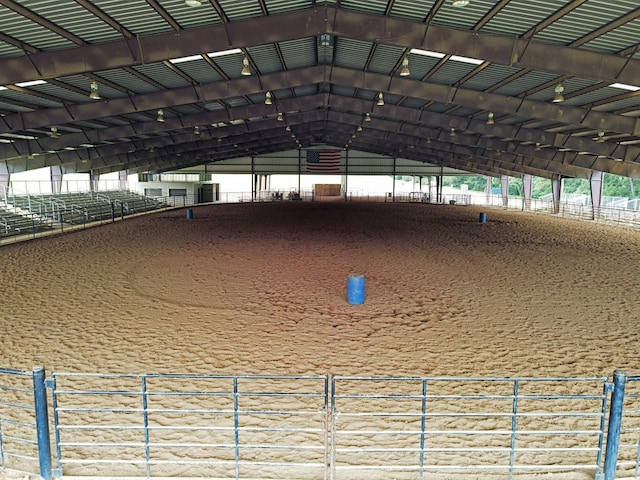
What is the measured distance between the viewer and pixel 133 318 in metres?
11.1

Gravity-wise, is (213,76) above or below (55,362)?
above

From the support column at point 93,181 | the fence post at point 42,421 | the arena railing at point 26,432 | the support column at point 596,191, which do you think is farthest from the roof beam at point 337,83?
the support column at point 93,181

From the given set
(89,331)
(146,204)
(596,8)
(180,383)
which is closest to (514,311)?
(596,8)

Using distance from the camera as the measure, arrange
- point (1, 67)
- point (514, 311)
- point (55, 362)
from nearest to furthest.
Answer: point (55, 362), point (514, 311), point (1, 67)

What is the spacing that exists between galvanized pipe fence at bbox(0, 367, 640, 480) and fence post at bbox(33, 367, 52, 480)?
12mm

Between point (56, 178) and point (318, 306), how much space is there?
3441 cm

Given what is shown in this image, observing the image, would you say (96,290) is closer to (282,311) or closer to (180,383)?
(282,311)

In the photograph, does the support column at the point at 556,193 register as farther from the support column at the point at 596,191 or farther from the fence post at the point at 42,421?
the fence post at the point at 42,421

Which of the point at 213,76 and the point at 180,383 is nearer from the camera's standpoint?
the point at 180,383

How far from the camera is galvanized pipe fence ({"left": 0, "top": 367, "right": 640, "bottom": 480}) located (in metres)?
4.92

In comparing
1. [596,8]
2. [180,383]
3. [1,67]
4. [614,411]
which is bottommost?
[180,383]

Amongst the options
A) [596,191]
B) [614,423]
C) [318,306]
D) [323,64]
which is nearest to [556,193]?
[596,191]

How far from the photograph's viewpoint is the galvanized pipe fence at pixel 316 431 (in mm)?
4918

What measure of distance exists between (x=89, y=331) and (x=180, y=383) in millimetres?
3682
